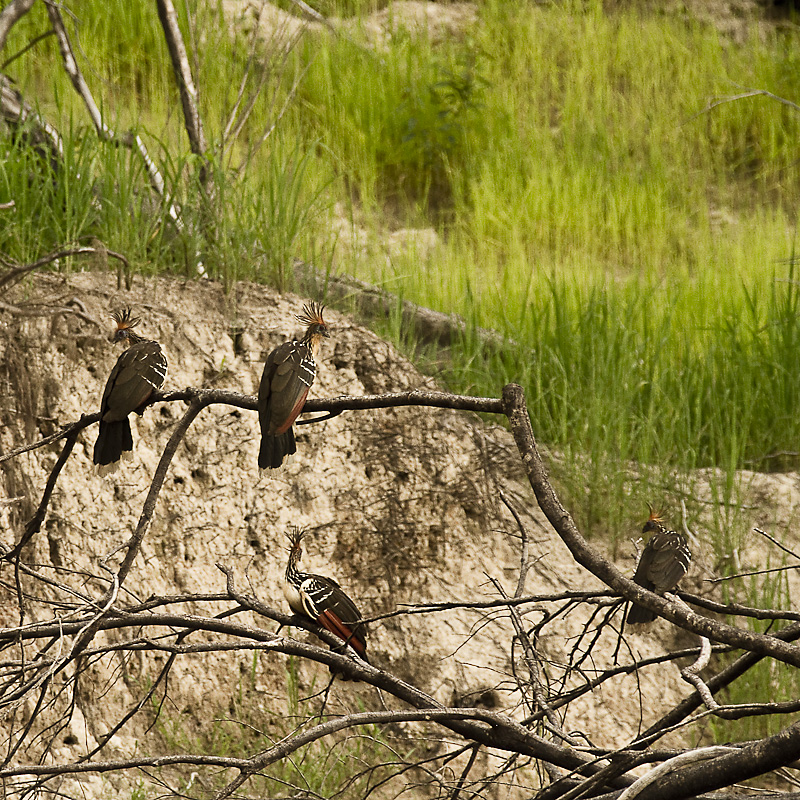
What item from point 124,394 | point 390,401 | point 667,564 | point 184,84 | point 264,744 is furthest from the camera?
point 184,84

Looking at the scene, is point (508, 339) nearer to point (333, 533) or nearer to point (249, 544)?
point (333, 533)

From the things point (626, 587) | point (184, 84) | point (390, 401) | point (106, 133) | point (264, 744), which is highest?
point (184, 84)

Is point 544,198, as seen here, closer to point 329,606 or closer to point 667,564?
point 667,564

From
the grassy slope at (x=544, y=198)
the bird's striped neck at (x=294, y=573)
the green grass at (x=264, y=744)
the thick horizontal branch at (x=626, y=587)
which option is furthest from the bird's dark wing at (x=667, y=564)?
the grassy slope at (x=544, y=198)

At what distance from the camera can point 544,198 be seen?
7.66 metres

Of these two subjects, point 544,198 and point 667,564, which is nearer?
point 667,564

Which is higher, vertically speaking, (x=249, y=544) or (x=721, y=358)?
(x=721, y=358)

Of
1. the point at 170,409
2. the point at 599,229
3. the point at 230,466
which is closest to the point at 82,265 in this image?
the point at 170,409

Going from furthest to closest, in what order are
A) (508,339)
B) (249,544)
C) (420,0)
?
(420,0) → (508,339) → (249,544)

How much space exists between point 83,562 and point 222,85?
4690 millimetres

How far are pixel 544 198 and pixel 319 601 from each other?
572cm

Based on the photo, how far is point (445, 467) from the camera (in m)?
4.80

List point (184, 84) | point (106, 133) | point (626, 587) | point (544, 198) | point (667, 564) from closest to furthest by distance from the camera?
point (626, 587), point (667, 564), point (106, 133), point (184, 84), point (544, 198)

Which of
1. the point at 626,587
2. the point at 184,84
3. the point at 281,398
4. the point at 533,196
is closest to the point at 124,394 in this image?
the point at 281,398
